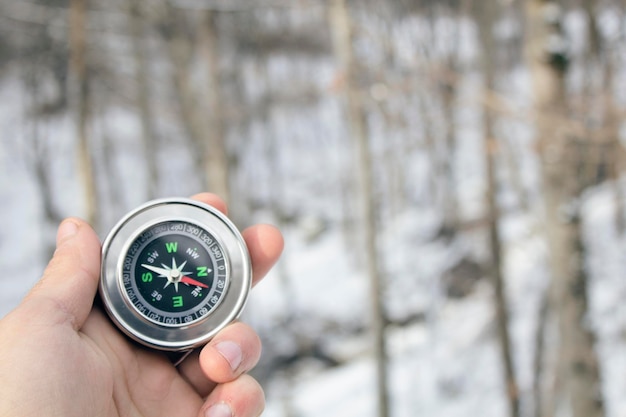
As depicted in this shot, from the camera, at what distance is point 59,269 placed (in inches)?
74.2

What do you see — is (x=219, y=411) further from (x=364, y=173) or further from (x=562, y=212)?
(x=364, y=173)

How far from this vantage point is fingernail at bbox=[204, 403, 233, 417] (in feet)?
6.13

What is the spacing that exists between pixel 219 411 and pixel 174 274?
0.44m

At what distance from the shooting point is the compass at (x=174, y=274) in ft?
6.22

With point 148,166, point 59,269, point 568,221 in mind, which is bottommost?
point 148,166

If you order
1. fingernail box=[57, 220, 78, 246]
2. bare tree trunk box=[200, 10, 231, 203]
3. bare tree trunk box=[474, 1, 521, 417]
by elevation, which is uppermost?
fingernail box=[57, 220, 78, 246]

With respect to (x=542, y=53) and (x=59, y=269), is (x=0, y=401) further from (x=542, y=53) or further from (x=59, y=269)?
(x=542, y=53)

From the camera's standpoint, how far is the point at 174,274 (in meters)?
1.91

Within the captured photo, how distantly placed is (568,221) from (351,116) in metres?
3.20

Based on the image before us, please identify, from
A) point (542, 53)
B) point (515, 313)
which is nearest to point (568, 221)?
point (542, 53)

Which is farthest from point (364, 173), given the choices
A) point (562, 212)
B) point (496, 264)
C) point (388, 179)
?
point (388, 179)

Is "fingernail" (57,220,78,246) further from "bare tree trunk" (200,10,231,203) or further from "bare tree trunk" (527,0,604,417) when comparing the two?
"bare tree trunk" (200,10,231,203)

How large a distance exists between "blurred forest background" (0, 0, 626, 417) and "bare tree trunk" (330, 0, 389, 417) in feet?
0.08

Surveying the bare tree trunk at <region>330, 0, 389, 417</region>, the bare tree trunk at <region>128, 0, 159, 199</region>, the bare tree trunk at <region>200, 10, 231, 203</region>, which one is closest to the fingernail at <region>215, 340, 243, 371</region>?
the bare tree trunk at <region>330, 0, 389, 417</region>
